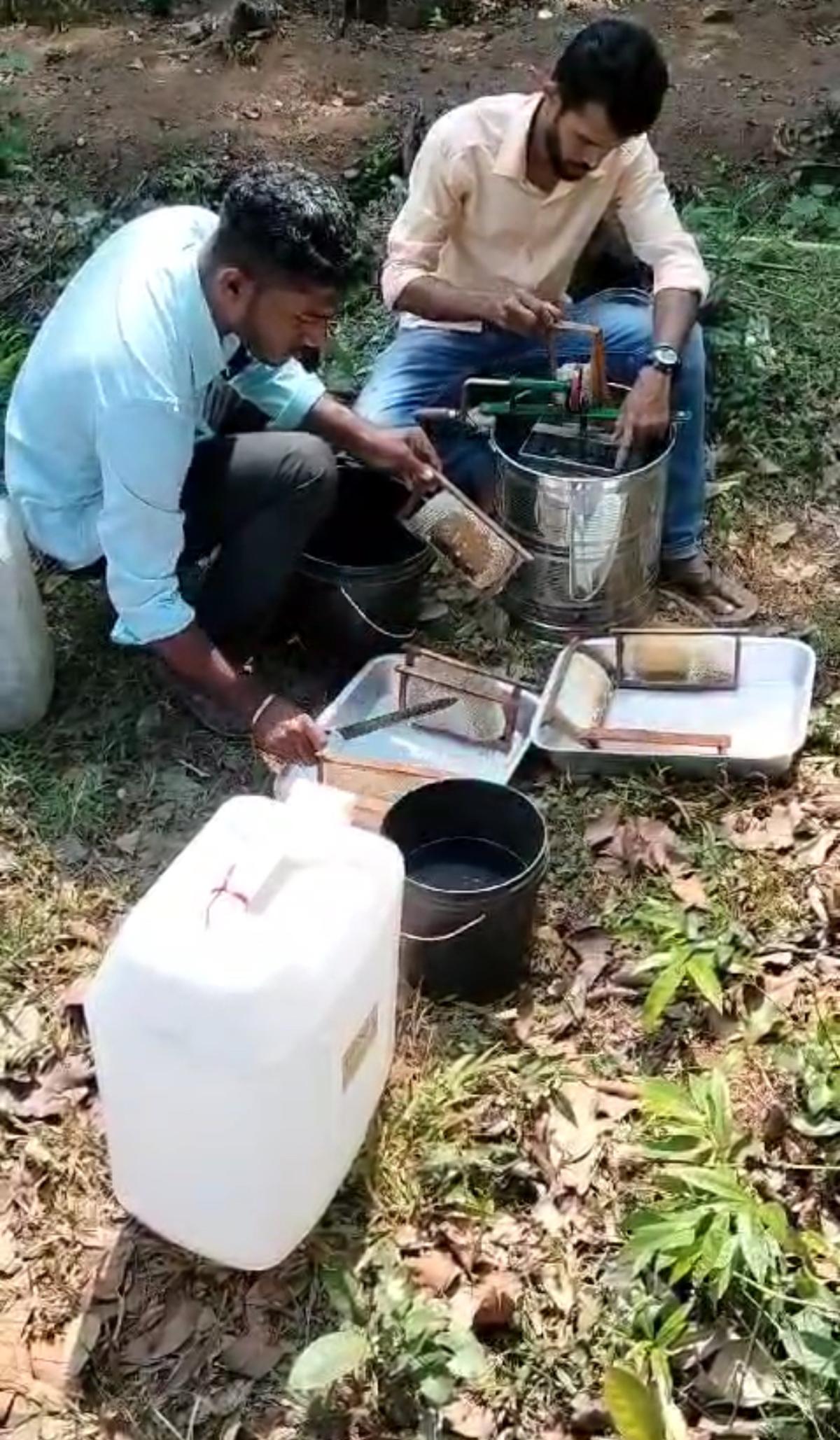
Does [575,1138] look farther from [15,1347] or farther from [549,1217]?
[15,1347]

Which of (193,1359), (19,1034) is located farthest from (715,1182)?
(19,1034)

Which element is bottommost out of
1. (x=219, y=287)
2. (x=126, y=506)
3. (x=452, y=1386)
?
(x=452, y=1386)

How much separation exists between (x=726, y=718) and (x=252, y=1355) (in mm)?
1808

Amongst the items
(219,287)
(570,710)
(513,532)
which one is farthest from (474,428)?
(219,287)

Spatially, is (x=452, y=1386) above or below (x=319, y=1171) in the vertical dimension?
below

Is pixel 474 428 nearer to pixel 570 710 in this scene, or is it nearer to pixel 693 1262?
pixel 570 710

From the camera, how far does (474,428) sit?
4023 mm

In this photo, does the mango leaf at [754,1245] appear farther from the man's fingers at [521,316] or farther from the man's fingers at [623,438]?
the man's fingers at [521,316]

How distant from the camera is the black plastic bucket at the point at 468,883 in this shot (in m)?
2.83

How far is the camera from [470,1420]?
2.35 metres

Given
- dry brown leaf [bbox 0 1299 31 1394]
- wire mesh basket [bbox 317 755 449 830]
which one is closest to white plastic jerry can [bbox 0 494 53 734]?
wire mesh basket [bbox 317 755 449 830]

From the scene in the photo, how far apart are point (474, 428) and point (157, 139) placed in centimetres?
251

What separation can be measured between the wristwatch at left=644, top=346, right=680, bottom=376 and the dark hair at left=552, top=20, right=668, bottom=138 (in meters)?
0.51

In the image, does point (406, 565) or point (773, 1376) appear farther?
point (406, 565)
